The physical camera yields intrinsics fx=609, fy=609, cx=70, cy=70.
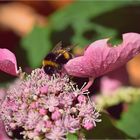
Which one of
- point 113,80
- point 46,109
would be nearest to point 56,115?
point 46,109

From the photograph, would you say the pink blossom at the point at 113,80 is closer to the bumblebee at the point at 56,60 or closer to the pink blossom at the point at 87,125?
the bumblebee at the point at 56,60

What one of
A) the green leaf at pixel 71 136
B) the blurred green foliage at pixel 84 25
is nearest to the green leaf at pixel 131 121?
the blurred green foliage at pixel 84 25

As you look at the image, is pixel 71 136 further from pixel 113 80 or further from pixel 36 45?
pixel 36 45

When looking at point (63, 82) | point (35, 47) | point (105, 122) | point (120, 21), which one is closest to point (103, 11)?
point (120, 21)

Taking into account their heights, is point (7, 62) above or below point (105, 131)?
above

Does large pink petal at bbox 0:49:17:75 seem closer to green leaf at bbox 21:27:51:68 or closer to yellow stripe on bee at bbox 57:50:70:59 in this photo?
yellow stripe on bee at bbox 57:50:70:59

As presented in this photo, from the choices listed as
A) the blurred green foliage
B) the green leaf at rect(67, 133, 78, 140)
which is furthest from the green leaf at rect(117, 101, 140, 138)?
the green leaf at rect(67, 133, 78, 140)
